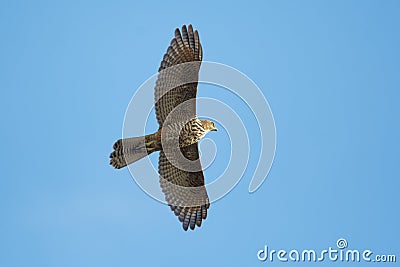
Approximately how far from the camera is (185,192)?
16.0 meters

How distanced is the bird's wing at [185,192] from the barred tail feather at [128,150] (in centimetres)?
90

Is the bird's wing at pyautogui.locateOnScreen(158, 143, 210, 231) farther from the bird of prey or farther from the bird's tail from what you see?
the bird's tail

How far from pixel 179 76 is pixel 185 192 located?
3069 mm

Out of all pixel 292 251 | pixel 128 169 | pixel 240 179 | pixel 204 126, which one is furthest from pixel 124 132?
pixel 292 251

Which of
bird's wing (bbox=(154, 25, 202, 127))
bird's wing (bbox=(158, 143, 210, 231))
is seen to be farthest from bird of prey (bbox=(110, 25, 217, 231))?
bird's wing (bbox=(158, 143, 210, 231))

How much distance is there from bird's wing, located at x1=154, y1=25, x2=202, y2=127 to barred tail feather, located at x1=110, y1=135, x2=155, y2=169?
62cm

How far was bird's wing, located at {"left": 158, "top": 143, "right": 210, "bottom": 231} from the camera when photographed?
619 inches

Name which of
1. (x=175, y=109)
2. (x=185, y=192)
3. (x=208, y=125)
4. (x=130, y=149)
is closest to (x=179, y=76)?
(x=175, y=109)

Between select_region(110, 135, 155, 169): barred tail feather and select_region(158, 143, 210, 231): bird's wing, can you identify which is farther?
select_region(158, 143, 210, 231): bird's wing

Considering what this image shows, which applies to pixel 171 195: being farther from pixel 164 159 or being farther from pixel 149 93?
pixel 149 93

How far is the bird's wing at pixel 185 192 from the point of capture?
51.6 feet

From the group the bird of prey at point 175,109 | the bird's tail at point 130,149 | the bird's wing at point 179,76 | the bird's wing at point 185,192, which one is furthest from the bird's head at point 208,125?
the bird's tail at point 130,149

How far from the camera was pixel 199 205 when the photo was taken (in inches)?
625

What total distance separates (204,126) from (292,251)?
3.83 metres
